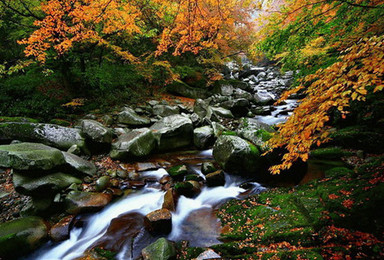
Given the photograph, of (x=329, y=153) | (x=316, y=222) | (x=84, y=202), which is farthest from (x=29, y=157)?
(x=329, y=153)

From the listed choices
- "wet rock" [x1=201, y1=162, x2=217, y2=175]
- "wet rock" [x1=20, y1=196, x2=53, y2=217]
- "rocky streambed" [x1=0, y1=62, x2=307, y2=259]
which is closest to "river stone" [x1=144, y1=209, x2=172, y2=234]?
"rocky streambed" [x1=0, y1=62, x2=307, y2=259]

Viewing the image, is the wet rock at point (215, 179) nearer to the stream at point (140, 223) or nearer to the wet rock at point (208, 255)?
the stream at point (140, 223)

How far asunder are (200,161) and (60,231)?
15.1 feet

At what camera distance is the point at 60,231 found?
4.03 meters

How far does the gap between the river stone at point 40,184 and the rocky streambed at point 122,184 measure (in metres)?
0.02

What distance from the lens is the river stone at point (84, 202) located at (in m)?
4.52

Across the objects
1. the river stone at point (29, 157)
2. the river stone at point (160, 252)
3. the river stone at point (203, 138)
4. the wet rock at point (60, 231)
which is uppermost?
the river stone at point (29, 157)

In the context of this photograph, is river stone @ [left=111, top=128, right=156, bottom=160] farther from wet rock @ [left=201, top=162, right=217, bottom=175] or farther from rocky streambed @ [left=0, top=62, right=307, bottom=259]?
wet rock @ [left=201, top=162, right=217, bottom=175]

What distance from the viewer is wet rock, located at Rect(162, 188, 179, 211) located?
487cm

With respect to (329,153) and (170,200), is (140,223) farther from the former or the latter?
(329,153)

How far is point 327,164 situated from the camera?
18.3 feet

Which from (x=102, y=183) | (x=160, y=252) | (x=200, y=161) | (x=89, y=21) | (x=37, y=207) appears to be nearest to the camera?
(x=160, y=252)

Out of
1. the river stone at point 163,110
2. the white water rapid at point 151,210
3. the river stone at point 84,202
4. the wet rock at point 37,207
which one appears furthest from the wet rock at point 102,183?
the river stone at point 163,110

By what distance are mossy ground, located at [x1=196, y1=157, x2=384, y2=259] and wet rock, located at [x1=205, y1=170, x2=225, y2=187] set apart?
1.25 metres
